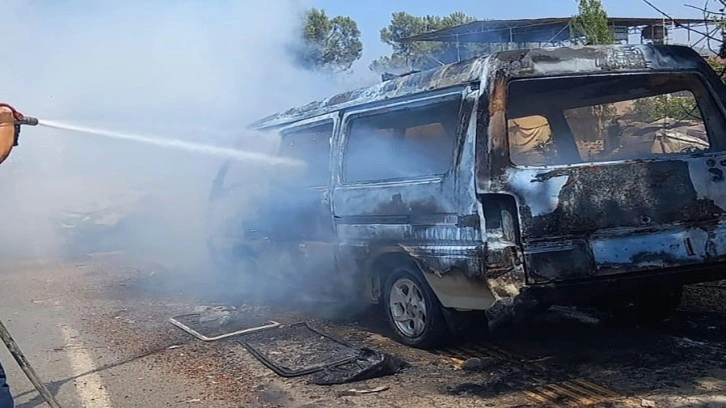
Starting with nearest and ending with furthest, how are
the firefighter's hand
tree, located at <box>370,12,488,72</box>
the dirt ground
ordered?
the firefighter's hand
the dirt ground
tree, located at <box>370,12,488,72</box>

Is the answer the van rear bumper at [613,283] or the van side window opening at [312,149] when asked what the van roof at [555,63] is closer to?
the van side window opening at [312,149]

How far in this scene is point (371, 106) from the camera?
17.6 ft

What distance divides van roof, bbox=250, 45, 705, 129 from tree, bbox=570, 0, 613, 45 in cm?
1253

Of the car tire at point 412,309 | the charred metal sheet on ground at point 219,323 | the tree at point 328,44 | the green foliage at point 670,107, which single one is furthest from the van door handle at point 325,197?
the tree at point 328,44

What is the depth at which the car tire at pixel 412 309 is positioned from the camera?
487cm

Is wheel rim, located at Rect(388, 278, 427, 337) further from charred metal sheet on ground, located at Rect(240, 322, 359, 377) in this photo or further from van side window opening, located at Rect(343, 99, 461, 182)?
van side window opening, located at Rect(343, 99, 461, 182)

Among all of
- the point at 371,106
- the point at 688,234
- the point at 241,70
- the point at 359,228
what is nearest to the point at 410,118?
the point at 371,106

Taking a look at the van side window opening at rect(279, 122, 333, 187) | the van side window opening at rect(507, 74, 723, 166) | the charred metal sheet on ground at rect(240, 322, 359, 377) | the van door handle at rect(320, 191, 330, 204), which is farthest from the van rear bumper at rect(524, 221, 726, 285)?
the van side window opening at rect(279, 122, 333, 187)

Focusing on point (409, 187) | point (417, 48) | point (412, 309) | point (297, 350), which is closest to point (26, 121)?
point (409, 187)

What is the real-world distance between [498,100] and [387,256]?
54.6 inches

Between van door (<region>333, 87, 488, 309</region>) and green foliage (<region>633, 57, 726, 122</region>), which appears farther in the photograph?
green foliage (<region>633, 57, 726, 122</region>)

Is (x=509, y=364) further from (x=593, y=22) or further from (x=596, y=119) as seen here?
(x=593, y=22)

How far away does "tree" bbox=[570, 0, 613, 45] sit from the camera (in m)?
16.8

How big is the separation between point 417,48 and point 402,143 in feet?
71.6
